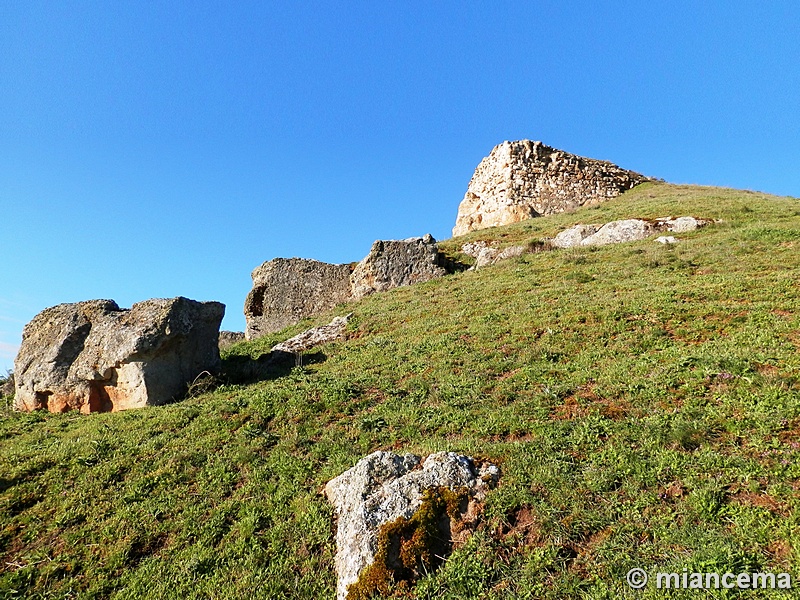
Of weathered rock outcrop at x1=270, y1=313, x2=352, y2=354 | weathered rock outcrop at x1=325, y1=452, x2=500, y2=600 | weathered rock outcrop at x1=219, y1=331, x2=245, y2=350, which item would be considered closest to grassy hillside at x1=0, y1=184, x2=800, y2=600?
weathered rock outcrop at x1=325, y1=452, x2=500, y2=600

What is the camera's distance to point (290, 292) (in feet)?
71.5

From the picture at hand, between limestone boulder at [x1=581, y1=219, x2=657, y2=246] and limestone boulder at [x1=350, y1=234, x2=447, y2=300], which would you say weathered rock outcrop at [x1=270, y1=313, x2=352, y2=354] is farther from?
limestone boulder at [x1=581, y1=219, x2=657, y2=246]

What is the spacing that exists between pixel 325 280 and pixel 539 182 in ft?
84.7

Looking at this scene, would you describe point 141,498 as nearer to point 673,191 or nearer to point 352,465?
point 352,465

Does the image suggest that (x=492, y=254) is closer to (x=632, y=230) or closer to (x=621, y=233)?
(x=621, y=233)

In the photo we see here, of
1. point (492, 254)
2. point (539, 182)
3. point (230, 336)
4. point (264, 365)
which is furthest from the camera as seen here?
point (539, 182)

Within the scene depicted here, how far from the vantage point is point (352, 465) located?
269 inches

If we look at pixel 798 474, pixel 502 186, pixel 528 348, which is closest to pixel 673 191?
pixel 502 186

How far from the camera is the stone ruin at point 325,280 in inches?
834

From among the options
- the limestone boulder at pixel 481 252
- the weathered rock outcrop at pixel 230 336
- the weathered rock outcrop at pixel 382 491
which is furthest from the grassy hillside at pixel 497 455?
the weathered rock outcrop at pixel 230 336

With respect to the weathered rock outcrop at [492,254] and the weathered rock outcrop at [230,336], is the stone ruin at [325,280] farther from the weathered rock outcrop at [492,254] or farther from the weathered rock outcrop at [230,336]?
the weathered rock outcrop at [230,336]

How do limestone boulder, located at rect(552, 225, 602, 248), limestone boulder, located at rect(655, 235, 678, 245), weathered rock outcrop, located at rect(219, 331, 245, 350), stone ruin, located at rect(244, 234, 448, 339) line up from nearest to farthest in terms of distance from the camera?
limestone boulder, located at rect(655, 235, 678, 245), stone ruin, located at rect(244, 234, 448, 339), limestone boulder, located at rect(552, 225, 602, 248), weathered rock outcrop, located at rect(219, 331, 245, 350)

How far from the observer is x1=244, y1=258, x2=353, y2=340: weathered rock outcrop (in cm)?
2134

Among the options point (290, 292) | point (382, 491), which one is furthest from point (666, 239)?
point (382, 491)
